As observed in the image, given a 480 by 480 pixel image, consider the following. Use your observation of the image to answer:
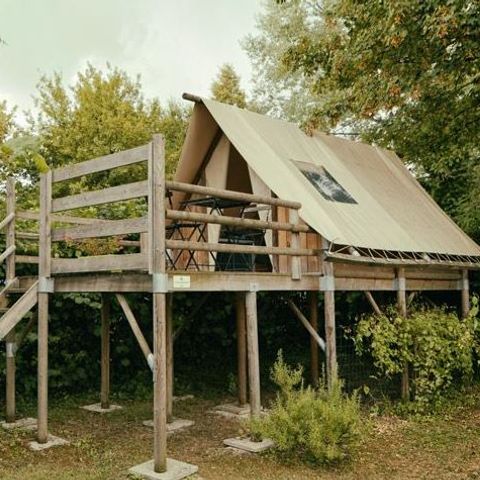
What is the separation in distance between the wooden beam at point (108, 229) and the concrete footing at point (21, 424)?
9.13 ft

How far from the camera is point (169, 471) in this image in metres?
6.25

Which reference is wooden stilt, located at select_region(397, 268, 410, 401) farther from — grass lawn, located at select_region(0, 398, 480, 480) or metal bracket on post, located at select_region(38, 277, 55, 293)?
metal bracket on post, located at select_region(38, 277, 55, 293)

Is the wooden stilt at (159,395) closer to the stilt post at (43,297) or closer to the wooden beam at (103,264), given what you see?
the wooden beam at (103,264)

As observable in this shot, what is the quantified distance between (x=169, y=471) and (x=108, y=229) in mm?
2786

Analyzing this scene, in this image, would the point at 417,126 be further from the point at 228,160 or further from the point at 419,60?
the point at 228,160

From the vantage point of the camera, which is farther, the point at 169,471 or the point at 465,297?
the point at 465,297

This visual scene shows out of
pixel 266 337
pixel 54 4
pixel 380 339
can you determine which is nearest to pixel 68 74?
pixel 54 4

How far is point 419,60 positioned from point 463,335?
477 cm

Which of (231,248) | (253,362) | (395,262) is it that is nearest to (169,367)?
(253,362)

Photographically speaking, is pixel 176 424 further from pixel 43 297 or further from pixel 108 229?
pixel 108 229

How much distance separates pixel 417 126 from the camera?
40.7 ft

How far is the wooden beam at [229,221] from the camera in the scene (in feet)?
21.5

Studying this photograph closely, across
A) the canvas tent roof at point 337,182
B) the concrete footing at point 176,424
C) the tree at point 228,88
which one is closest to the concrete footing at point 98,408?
the concrete footing at point 176,424

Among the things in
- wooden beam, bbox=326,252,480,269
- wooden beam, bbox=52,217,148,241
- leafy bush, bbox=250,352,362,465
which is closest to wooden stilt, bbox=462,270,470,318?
wooden beam, bbox=326,252,480,269
